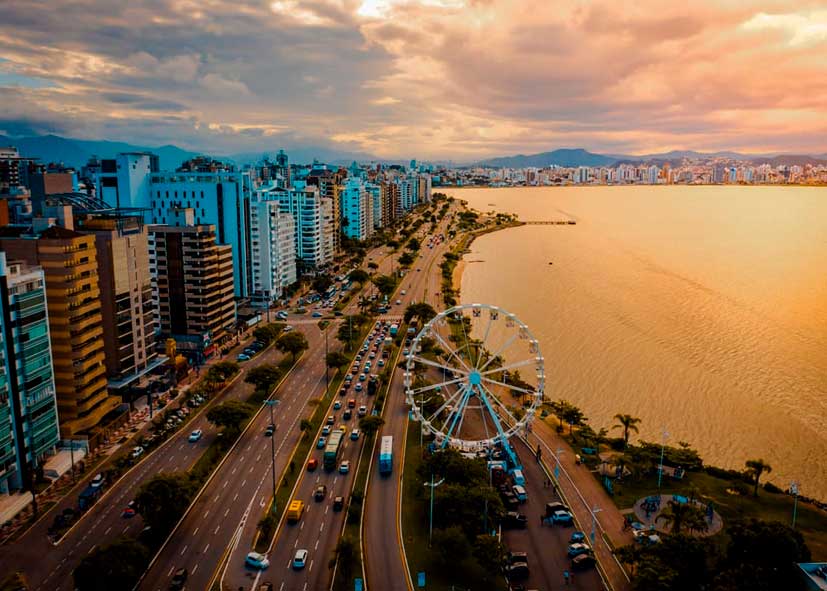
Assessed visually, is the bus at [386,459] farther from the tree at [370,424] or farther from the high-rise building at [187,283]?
the high-rise building at [187,283]

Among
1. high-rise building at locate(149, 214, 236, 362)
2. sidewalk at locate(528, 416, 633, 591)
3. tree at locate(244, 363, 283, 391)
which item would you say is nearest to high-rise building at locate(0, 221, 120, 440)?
tree at locate(244, 363, 283, 391)

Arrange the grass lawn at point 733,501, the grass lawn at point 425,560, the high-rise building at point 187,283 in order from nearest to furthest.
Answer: the grass lawn at point 425,560 → the grass lawn at point 733,501 → the high-rise building at point 187,283

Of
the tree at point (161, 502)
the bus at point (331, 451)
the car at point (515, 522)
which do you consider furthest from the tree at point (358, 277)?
the car at point (515, 522)

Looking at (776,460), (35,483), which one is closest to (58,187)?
(35,483)

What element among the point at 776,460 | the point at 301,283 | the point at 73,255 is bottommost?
the point at 776,460

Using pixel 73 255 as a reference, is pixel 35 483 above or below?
below

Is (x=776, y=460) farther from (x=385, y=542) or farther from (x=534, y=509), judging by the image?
(x=385, y=542)
